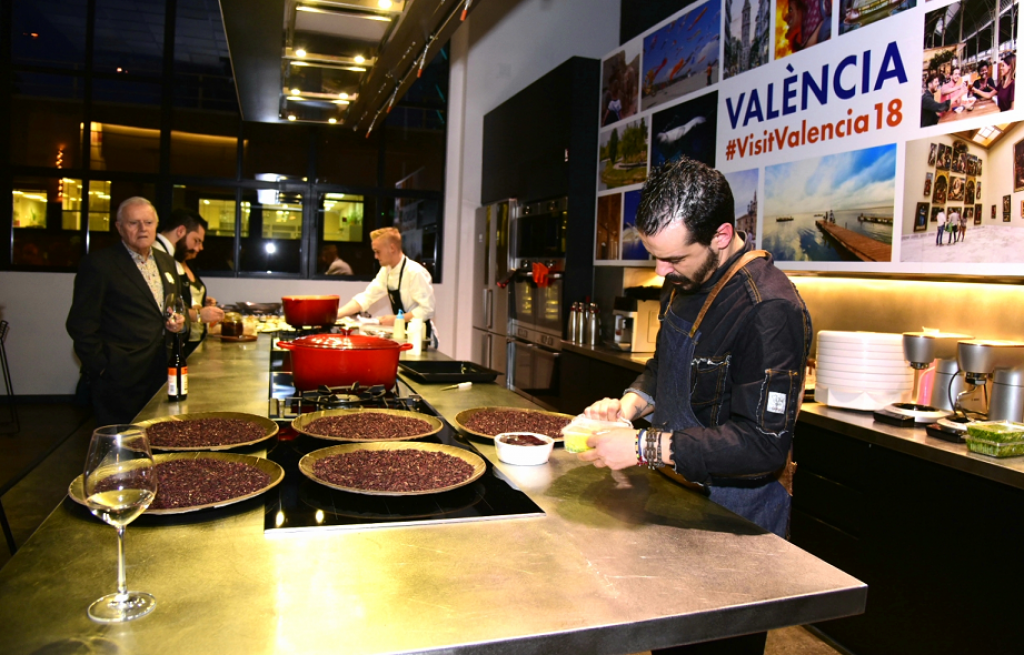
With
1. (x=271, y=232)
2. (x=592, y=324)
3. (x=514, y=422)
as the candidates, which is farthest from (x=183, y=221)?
(x=514, y=422)

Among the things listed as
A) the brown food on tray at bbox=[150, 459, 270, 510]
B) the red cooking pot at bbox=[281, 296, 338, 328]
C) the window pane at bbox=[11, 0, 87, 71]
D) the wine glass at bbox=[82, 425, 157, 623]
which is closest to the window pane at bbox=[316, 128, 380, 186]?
the window pane at bbox=[11, 0, 87, 71]

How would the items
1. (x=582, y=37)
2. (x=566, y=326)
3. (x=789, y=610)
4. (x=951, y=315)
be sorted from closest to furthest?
(x=789, y=610) → (x=951, y=315) → (x=566, y=326) → (x=582, y=37)

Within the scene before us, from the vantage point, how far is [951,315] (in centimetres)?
308

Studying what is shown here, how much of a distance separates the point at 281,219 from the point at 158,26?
2.27 meters

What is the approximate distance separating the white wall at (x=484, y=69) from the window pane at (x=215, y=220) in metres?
2.27

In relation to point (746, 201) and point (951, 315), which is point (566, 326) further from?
point (951, 315)

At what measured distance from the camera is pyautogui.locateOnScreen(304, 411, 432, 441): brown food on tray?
1912mm

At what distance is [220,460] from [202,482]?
0.16 meters

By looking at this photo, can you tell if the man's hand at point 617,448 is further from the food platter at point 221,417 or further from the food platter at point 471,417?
the food platter at point 221,417

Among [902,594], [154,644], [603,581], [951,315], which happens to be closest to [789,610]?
[603,581]

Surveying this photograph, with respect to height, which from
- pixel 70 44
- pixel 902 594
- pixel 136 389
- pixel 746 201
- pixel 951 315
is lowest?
pixel 902 594

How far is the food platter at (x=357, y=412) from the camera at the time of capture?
1857 mm

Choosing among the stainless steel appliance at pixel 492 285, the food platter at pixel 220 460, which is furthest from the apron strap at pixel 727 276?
the stainless steel appliance at pixel 492 285

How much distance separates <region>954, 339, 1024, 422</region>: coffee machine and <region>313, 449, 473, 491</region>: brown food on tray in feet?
6.46
